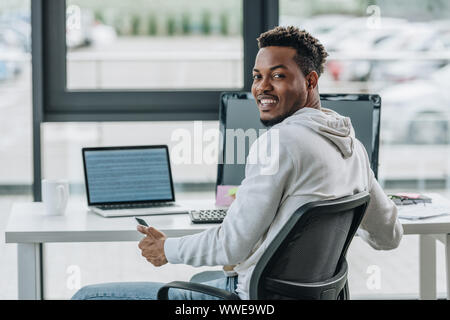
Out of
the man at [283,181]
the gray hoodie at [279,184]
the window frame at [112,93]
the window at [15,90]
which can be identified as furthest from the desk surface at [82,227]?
the window at [15,90]

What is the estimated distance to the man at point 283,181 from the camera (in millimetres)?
1647

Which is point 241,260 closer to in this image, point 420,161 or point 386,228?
point 386,228

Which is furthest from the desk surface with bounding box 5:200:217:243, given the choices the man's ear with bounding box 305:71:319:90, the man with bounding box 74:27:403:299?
the man's ear with bounding box 305:71:319:90

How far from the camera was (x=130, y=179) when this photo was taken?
249 cm

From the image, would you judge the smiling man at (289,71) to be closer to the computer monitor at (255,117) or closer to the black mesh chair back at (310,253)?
the black mesh chair back at (310,253)

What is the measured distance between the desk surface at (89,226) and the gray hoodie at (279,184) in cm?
39

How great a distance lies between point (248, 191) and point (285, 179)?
0.32ft

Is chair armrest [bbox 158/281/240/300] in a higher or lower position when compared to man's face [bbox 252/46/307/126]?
lower

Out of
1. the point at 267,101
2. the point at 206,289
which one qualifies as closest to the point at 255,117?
the point at 267,101

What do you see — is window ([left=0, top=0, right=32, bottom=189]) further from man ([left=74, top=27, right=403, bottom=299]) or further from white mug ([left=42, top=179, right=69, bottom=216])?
man ([left=74, top=27, right=403, bottom=299])

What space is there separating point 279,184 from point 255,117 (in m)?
0.93

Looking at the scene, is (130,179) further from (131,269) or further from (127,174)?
(131,269)

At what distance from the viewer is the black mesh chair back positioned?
1.58 meters
